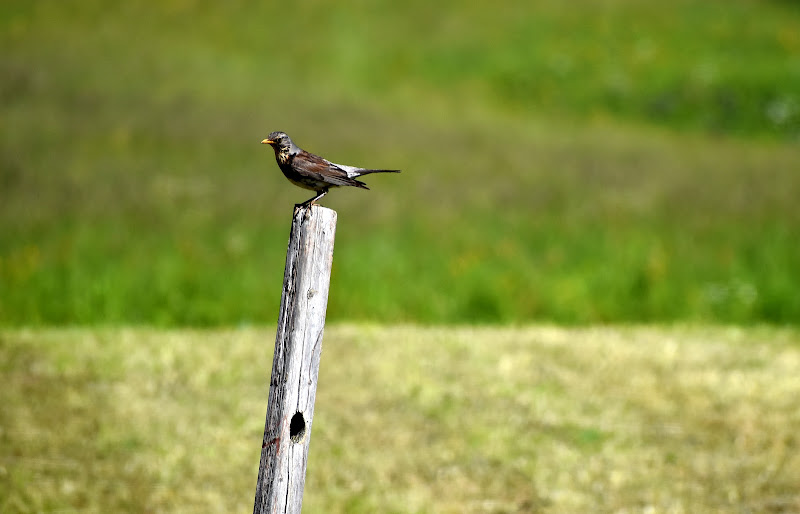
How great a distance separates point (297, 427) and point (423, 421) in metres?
4.35

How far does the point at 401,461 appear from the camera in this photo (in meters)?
8.23

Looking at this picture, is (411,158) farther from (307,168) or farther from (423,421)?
(307,168)

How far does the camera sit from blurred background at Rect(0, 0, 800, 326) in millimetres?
12805

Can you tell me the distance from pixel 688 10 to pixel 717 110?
30.7 feet

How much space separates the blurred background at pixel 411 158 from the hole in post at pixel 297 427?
7300 millimetres

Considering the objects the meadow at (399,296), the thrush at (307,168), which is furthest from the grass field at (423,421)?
the thrush at (307,168)

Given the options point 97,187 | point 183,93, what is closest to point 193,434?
point 97,187

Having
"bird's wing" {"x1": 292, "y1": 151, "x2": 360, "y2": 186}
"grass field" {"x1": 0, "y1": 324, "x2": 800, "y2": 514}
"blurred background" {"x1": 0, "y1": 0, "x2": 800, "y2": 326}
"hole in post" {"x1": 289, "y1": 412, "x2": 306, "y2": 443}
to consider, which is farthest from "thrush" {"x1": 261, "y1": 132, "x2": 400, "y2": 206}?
"blurred background" {"x1": 0, "y1": 0, "x2": 800, "y2": 326}

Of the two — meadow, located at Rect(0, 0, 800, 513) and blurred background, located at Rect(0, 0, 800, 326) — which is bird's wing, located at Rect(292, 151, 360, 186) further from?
blurred background, located at Rect(0, 0, 800, 326)

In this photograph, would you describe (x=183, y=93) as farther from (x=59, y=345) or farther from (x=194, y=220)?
(x=59, y=345)

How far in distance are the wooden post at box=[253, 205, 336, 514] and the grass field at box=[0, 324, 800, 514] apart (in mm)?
2525

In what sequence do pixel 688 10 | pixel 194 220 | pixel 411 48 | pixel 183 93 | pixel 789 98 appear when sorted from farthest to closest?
pixel 688 10, pixel 411 48, pixel 789 98, pixel 183 93, pixel 194 220

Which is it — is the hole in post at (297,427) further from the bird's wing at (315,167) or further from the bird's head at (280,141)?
the bird's head at (280,141)

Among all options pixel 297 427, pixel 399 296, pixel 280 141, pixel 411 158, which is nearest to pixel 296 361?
pixel 297 427
